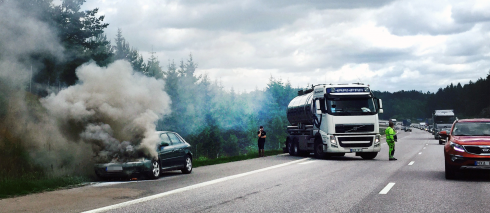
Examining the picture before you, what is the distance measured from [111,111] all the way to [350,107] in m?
10.5

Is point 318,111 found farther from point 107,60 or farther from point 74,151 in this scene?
point 107,60

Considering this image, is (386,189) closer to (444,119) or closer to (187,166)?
(187,166)

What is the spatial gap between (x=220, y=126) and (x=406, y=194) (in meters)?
58.8

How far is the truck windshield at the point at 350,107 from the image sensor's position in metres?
22.2

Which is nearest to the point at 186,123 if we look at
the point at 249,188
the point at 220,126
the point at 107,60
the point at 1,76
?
the point at 220,126

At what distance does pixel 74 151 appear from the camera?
57.4 feet

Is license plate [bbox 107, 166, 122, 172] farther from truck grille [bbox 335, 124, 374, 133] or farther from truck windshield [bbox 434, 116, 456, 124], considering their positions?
truck windshield [bbox 434, 116, 456, 124]

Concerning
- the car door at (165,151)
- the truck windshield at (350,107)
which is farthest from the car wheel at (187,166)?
the truck windshield at (350,107)

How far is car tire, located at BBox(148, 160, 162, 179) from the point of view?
14.8 metres

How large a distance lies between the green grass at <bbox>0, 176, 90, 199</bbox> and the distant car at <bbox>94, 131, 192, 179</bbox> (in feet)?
2.77

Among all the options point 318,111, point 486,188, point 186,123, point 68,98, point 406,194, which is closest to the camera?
point 406,194

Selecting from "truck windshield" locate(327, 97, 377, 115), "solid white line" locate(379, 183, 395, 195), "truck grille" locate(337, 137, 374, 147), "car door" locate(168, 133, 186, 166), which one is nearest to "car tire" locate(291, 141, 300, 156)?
"truck grille" locate(337, 137, 374, 147)

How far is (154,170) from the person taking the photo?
14977mm

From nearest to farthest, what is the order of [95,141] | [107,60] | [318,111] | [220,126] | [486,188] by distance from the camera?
[486,188]
[95,141]
[318,111]
[107,60]
[220,126]
